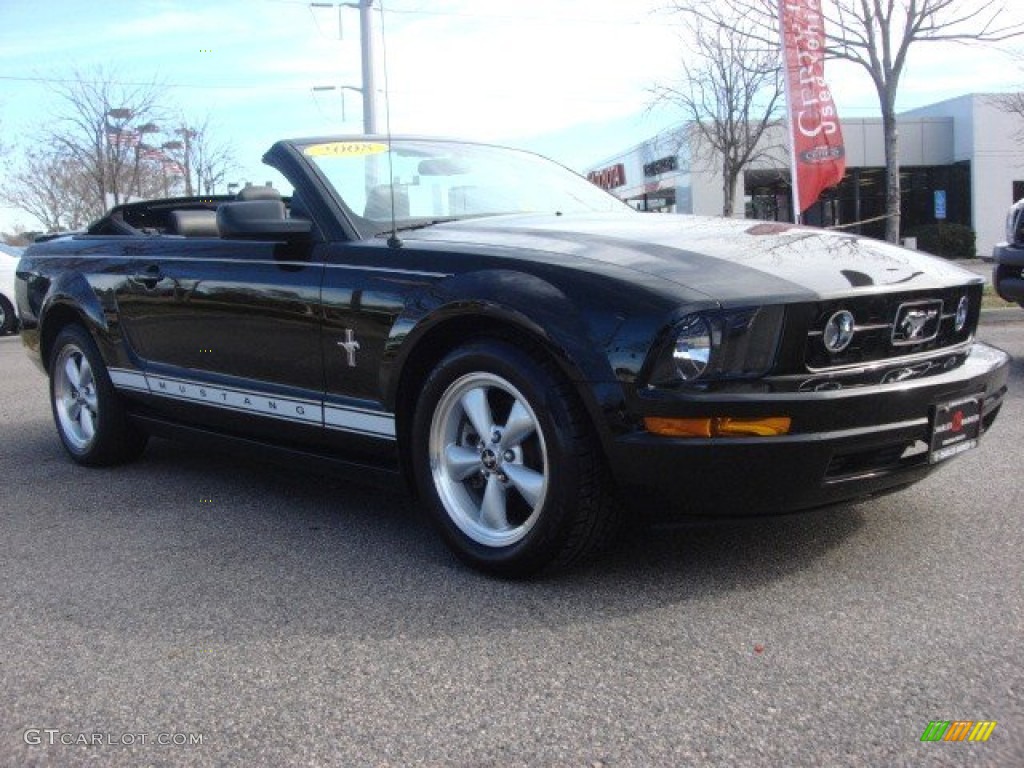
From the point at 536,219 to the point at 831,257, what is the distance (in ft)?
3.91

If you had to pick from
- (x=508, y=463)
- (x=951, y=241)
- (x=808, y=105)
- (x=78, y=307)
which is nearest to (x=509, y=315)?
(x=508, y=463)

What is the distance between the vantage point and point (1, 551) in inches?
151

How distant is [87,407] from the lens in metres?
5.26

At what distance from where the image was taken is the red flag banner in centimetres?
1262

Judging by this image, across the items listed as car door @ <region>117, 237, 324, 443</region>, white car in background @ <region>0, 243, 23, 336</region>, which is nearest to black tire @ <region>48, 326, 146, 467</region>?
car door @ <region>117, 237, 324, 443</region>

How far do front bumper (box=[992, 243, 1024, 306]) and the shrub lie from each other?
24547mm

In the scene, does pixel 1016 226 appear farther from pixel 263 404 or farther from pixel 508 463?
pixel 263 404

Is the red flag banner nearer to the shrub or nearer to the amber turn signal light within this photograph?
the amber turn signal light

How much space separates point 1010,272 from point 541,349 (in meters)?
6.01

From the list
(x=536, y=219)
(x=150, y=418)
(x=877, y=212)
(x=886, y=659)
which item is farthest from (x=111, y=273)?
(x=877, y=212)

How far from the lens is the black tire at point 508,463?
2.98 metres

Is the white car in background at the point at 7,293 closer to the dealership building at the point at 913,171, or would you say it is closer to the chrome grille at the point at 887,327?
the chrome grille at the point at 887,327

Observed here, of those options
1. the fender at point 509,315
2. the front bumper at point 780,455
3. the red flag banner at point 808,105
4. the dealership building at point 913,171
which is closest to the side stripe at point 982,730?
the front bumper at point 780,455

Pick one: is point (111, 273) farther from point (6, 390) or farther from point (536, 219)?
point (6, 390)
